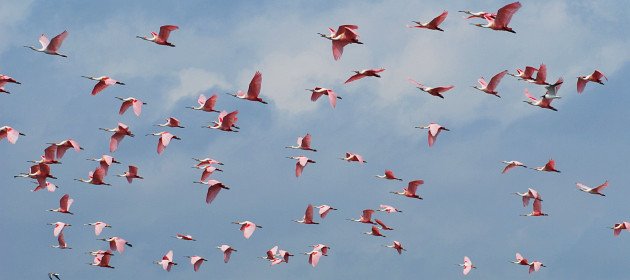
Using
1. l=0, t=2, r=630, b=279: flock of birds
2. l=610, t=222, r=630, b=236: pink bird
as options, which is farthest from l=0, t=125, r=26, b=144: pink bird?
l=610, t=222, r=630, b=236: pink bird

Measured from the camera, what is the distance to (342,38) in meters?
66.3

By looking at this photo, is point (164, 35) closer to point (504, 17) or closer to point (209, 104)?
point (209, 104)

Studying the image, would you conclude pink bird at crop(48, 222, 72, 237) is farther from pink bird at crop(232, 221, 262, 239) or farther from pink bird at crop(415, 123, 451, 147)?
pink bird at crop(415, 123, 451, 147)

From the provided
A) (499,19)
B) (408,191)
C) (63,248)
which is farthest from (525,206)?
(63,248)

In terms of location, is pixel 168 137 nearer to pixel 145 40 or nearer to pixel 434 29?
pixel 145 40

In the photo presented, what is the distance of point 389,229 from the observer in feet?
256

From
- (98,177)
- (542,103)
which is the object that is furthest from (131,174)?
(542,103)

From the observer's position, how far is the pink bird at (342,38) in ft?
215

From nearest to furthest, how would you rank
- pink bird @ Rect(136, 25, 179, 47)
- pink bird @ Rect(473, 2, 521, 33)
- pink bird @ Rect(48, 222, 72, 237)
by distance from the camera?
pink bird @ Rect(473, 2, 521, 33) → pink bird @ Rect(136, 25, 179, 47) → pink bird @ Rect(48, 222, 72, 237)

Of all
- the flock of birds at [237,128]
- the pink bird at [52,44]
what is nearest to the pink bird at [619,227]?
the flock of birds at [237,128]

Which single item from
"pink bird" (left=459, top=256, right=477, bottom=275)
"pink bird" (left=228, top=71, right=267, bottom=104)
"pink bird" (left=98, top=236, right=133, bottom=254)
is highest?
"pink bird" (left=228, top=71, right=267, bottom=104)

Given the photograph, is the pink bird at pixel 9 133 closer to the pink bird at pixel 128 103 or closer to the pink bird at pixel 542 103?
the pink bird at pixel 128 103

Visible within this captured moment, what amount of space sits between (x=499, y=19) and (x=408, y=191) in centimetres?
1532

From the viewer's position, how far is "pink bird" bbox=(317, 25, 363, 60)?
6550 cm
